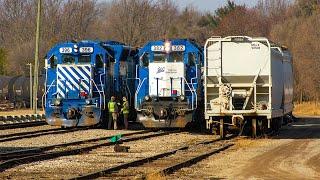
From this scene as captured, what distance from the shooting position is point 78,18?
92.2 meters

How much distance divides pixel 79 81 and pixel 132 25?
218 ft

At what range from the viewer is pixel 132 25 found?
307 ft

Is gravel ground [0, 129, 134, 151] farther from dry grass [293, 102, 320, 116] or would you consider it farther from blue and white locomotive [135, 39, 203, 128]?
dry grass [293, 102, 320, 116]

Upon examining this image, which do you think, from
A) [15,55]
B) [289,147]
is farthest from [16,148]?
[15,55]

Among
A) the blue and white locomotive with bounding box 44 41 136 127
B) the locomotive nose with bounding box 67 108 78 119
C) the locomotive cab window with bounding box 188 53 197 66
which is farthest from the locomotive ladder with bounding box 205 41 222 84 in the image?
the locomotive nose with bounding box 67 108 78 119

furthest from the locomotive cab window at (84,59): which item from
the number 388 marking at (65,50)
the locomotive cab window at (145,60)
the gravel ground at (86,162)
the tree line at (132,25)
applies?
the tree line at (132,25)

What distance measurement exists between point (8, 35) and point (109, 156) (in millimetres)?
80298

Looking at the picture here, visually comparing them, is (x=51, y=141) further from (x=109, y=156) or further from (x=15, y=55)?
(x=15, y=55)

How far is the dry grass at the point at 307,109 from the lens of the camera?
2206 inches

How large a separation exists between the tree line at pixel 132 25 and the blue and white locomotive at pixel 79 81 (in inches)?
1855

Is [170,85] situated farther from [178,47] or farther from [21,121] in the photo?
[21,121]

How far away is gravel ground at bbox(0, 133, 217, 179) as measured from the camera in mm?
13570

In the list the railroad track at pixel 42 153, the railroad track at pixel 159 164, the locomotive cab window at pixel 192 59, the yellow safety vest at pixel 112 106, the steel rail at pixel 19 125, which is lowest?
the railroad track at pixel 159 164

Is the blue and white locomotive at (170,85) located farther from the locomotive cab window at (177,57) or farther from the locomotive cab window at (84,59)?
the locomotive cab window at (84,59)
